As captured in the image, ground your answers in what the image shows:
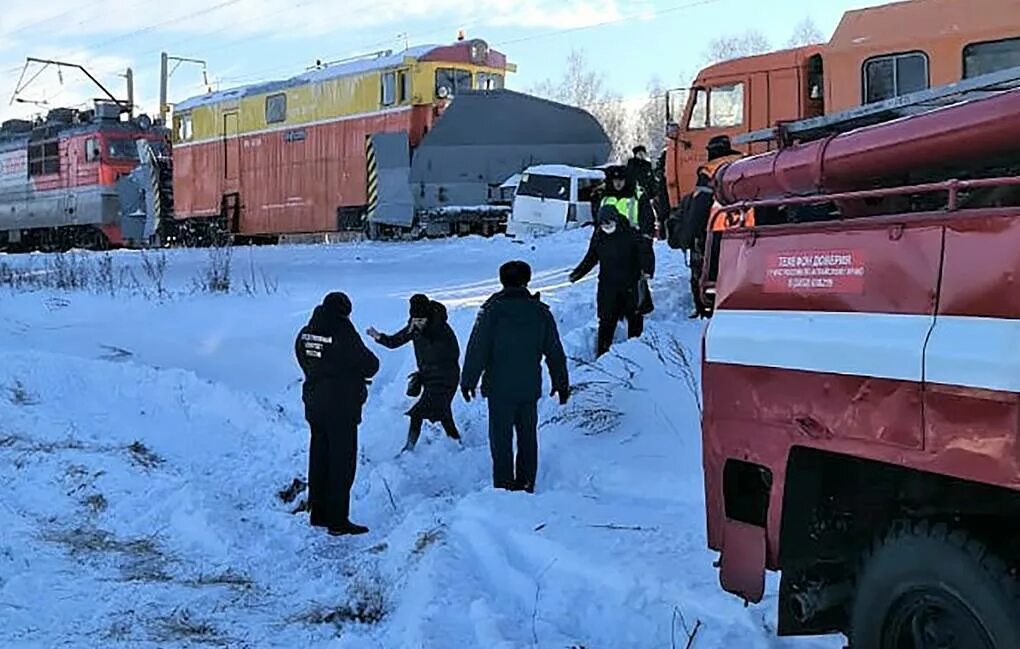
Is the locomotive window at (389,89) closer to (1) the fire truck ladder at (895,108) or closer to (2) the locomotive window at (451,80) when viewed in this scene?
(2) the locomotive window at (451,80)

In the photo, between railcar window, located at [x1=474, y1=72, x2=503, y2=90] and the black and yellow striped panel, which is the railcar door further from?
railcar window, located at [x1=474, y1=72, x2=503, y2=90]

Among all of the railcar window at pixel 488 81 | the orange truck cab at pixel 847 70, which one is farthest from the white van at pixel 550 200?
the orange truck cab at pixel 847 70

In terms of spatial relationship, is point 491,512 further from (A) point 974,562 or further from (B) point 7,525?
(A) point 974,562

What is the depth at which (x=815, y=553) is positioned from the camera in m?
4.45

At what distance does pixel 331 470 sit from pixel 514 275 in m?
1.86

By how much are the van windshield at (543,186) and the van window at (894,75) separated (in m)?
10.1

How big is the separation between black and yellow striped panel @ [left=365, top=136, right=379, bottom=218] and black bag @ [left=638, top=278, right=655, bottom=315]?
50.7 feet

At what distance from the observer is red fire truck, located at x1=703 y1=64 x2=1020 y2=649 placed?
337 cm

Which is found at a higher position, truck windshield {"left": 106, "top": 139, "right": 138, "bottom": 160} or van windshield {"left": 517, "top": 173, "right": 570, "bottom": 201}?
truck windshield {"left": 106, "top": 139, "right": 138, "bottom": 160}

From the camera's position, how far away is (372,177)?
27.0 metres

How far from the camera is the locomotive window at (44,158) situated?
36.8m

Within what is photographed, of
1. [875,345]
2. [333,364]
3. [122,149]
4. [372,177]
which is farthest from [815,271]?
[122,149]

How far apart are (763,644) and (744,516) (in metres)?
0.63

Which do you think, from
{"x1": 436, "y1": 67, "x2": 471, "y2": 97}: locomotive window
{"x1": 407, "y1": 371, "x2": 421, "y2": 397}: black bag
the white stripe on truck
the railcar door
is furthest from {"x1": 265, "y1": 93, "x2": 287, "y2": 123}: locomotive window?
the white stripe on truck
